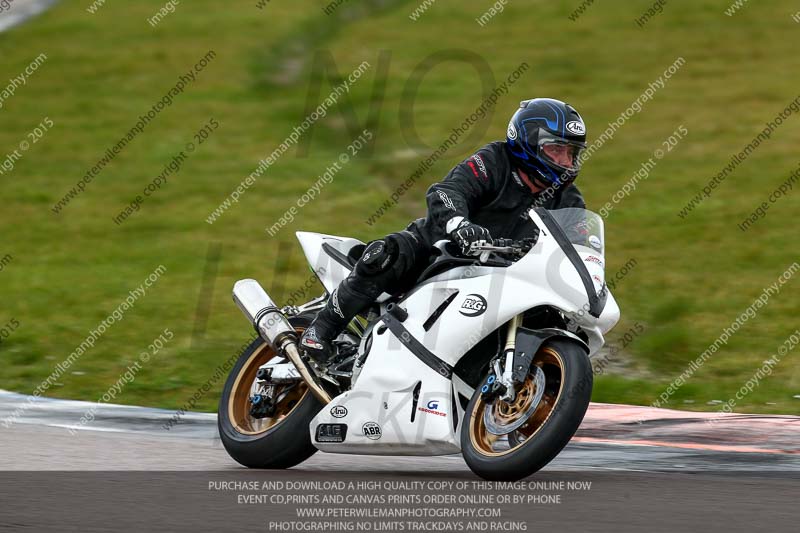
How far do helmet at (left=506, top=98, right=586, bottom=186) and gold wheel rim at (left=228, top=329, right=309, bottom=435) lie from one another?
170 centimetres

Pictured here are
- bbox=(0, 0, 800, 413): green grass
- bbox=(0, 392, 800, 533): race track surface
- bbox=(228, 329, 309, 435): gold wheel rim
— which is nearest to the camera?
bbox=(0, 392, 800, 533): race track surface

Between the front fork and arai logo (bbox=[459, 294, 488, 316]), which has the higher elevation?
arai logo (bbox=[459, 294, 488, 316])

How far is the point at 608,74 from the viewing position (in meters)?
23.4

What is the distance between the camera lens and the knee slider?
23.0ft

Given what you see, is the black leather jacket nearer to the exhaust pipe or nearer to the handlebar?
the handlebar

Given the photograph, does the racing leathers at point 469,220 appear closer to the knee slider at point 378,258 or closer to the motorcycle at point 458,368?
the knee slider at point 378,258

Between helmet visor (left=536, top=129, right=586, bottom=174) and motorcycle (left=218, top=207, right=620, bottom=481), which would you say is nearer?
motorcycle (left=218, top=207, right=620, bottom=481)

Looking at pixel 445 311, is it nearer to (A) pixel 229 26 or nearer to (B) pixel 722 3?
(B) pixel 722 3

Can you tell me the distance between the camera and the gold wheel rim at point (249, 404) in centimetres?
745

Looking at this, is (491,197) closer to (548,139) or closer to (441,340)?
(548,139)

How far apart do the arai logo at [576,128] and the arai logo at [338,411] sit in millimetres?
1887

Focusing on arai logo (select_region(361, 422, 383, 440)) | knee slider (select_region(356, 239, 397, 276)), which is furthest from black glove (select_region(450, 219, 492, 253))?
arai logo (select_region(361, 422, 383, 440))

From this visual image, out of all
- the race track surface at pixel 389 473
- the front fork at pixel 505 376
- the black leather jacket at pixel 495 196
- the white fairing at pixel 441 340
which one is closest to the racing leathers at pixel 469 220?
the black leather jacket at pixel 495 196

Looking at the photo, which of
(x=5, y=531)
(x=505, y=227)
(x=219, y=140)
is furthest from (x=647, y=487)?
(x=219, y=140)
